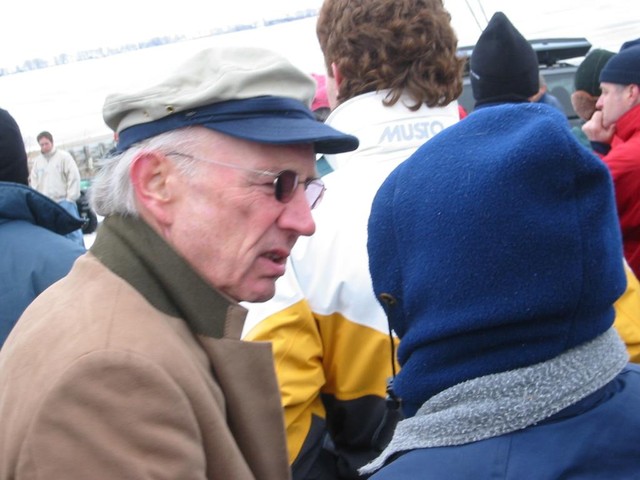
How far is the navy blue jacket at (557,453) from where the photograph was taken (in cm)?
99

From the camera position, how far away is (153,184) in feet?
4.69

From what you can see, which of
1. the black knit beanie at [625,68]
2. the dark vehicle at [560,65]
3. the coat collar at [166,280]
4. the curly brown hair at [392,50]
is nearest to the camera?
the coat collar at [166,280]

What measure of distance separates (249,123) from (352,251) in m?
0.54

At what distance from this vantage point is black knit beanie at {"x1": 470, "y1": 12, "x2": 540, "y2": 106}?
107 inches

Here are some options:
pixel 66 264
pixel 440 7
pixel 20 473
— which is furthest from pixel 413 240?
pixel 66 264

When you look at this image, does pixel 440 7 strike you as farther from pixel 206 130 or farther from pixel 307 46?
pixel 307 46

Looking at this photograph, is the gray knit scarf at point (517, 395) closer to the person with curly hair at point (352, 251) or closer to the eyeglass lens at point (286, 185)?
the eyeglass lens at point (286, 185)

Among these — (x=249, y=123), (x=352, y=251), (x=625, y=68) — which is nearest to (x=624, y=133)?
(x=625, y=68)

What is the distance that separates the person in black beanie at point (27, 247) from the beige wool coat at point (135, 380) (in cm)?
115

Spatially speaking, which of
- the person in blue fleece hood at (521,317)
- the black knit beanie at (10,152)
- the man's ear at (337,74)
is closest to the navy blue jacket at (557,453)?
the person in blue fleece hood at (521,317)

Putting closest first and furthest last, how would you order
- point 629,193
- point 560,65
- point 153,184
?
point 153,184, point 629,193, point 560,65

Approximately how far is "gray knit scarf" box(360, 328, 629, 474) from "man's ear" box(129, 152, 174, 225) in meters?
0.64

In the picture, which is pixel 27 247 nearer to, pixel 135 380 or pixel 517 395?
pixel 135 380

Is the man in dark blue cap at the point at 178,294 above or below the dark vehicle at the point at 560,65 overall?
above
